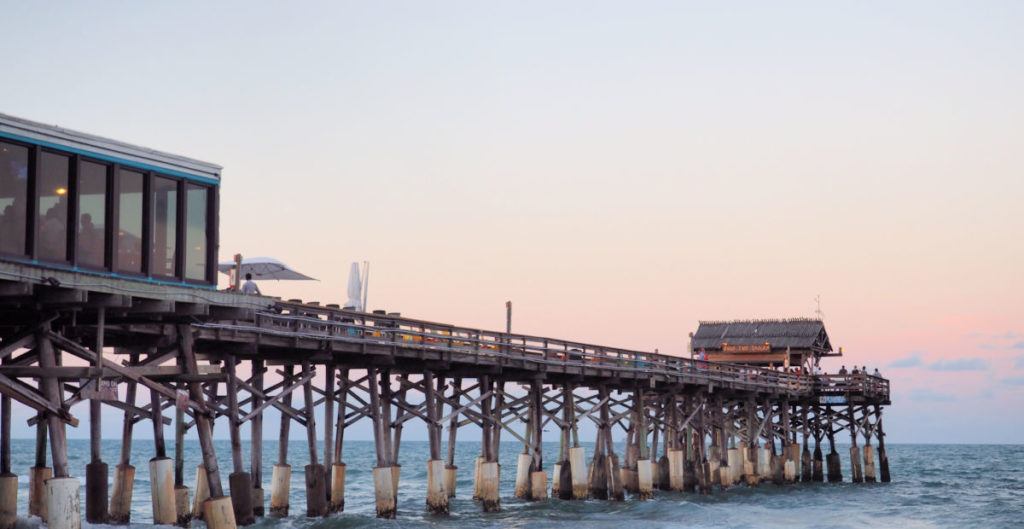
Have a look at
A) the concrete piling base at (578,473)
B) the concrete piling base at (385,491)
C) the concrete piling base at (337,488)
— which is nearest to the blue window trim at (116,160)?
the concrete piling base at (385,491)

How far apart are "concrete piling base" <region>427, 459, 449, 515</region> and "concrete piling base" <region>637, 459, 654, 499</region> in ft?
31.5

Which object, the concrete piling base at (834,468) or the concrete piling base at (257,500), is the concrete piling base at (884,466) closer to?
the concrete piling base at (834,468)

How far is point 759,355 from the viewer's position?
201ft

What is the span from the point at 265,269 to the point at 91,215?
11.6m

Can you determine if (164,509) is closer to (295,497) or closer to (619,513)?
(619,513)

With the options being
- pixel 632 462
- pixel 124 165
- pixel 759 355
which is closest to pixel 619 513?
pixel 632 462

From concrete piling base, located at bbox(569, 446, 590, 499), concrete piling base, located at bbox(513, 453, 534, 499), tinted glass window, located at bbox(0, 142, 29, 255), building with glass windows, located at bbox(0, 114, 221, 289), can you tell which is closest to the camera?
tinted glass window, located at bbox(0, 142, 29, 255)

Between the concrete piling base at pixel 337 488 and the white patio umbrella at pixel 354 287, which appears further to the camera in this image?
the white patio umbrella at pixel 354 287

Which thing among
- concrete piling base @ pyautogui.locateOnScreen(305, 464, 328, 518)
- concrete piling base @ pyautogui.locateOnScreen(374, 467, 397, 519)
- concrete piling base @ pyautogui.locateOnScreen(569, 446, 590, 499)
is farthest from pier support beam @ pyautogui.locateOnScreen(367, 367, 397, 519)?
concrete piling base @ pyautogui.locateOnScreen(569, 446, 590, 499)

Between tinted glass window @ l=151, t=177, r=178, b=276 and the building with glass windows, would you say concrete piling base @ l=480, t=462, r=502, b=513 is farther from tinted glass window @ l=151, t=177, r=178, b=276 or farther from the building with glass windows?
tinted glass window @ l=151, t=177, r=178, b=276

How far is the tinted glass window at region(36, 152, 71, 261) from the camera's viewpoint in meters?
17.0

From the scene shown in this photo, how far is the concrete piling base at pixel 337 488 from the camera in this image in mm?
29406

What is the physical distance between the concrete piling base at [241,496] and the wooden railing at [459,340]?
280 centimetres

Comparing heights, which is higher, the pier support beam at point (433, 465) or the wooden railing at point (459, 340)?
the wooden railing at point (459, 340)
